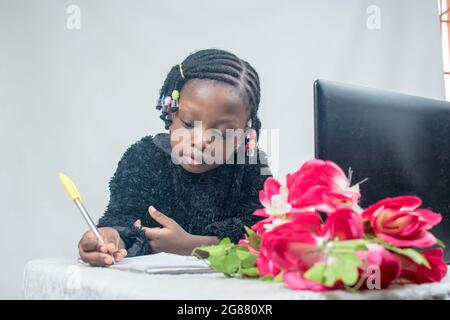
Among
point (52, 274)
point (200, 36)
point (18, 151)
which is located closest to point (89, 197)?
point (18, 151)

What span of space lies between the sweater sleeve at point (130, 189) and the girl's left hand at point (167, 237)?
0.09 meters

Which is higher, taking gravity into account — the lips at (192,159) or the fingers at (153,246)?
the lips at (192,159)

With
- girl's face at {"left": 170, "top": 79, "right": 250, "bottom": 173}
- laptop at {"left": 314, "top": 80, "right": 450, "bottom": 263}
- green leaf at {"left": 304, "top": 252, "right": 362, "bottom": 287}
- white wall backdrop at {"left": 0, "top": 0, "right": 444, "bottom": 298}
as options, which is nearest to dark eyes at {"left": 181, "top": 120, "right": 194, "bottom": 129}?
girl's face at {"left": 170, "top": 79, "right": 250, "bottom": 173}

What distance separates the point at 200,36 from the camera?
1.61 m

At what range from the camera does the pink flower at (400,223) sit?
447 millimetres

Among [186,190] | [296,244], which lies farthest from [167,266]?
[186,190]

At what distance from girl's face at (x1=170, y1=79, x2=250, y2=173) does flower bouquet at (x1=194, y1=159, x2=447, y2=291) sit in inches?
27.5

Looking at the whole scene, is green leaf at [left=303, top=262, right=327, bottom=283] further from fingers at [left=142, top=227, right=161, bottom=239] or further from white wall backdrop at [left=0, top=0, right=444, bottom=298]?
white wall backdrop at [left=0, top=0, right=444, bottom=298]

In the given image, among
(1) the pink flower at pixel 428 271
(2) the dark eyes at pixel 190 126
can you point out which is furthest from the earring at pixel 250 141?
(1) the pink flower at pixel 428 271

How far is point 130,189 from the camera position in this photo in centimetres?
128

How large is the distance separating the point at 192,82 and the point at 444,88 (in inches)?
39.2

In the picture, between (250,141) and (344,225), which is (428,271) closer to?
(344,225)

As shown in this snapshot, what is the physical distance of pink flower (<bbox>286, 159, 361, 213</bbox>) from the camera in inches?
18.0

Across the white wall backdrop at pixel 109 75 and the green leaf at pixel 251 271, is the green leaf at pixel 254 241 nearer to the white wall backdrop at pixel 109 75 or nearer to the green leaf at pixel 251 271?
the green leaf at pixel 251 271
